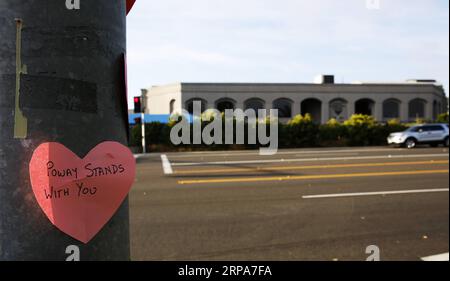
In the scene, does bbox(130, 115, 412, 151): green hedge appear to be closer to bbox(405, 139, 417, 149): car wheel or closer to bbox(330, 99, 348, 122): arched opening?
bbox(405, 139, 417, 149): car wheel


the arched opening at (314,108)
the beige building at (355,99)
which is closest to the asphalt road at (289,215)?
the beige building at (355,99)

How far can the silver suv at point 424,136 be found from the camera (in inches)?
870

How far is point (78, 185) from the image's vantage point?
0.85 meters

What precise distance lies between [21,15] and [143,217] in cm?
545

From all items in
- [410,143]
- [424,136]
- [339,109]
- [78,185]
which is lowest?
[410,143]

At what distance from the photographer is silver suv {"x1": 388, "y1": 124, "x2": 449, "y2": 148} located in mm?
22094

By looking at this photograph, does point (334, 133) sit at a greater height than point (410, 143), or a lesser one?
greater

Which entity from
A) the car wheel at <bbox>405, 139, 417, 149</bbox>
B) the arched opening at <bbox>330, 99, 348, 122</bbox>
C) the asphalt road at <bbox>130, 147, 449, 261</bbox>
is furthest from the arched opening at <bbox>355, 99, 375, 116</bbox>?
the asphalt road at <bbox>130, 147, 449, 261</bbox>

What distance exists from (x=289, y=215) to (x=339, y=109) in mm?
40565

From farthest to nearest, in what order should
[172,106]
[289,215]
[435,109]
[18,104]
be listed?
[435,109] < [172,106] < [289,215] < [18,104]

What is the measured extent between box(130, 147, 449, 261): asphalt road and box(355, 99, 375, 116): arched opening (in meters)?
36.8

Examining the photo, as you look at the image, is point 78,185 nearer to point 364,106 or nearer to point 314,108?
point 314,108

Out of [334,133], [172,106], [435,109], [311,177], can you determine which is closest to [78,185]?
[311,177]
